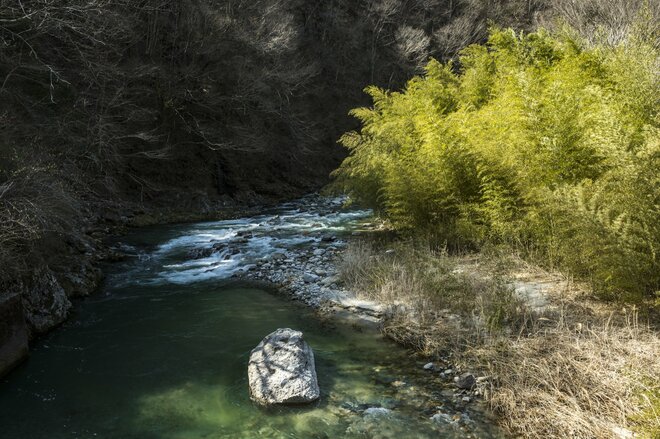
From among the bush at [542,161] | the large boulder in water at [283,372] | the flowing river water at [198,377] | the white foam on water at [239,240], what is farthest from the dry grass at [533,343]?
the white foam on water at [239,240]

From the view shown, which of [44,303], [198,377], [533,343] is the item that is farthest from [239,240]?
[533,343]

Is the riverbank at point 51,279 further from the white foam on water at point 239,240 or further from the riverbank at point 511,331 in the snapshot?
the riverbank at point 511,331

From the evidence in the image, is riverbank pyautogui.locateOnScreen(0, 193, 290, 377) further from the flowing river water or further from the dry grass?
the dry grass

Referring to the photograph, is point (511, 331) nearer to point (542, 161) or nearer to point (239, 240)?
point (542, 161)

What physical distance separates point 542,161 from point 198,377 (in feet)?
15.6

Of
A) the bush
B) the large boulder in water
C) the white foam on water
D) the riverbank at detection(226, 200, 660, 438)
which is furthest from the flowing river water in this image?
the bush

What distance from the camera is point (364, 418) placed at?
3.83m

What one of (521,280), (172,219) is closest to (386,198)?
(521,280)

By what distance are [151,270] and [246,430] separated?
17.6ft

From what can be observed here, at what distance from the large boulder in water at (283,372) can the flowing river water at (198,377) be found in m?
0.11

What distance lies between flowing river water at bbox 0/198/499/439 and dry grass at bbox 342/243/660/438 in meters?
0.34

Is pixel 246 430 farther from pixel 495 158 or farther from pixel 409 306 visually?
pixel 495 158

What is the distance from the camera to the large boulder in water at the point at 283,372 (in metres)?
4.05

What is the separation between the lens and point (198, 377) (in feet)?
15.0
